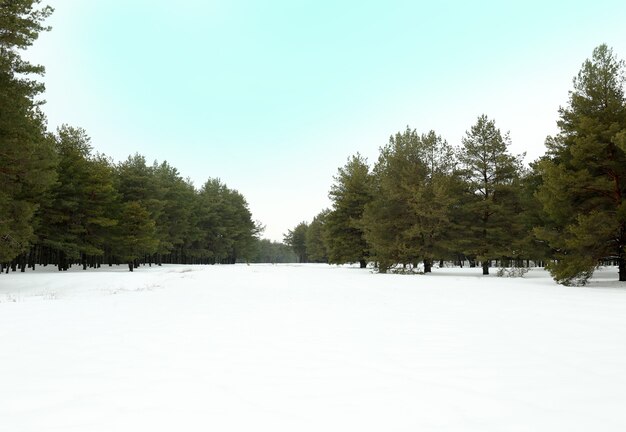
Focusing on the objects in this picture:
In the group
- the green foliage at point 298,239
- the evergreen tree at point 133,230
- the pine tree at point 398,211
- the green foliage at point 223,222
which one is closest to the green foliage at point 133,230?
the evergreen tree at point 133,230

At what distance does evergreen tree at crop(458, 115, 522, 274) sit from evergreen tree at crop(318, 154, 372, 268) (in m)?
14.4

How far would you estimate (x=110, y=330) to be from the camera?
7.47m

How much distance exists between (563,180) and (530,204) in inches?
661

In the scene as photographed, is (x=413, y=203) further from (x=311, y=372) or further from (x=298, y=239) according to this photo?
(x=298, y=239)

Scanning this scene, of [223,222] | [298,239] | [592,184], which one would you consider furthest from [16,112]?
[298,239]

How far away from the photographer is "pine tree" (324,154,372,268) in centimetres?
4472

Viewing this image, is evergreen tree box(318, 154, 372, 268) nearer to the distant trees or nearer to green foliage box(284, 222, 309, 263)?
the distant trees

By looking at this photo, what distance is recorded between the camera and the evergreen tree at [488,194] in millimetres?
30562

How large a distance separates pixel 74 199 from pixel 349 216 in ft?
90.2

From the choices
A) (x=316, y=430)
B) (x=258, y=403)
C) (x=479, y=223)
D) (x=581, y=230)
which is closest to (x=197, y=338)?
(x=258, y=403)

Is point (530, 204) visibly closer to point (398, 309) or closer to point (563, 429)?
point (398, 309)

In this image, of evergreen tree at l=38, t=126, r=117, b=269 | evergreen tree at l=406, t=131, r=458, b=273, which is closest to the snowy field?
evergreen tree at l=406, t=131, r=458, b=273

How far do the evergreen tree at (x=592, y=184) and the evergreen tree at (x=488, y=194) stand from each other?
8.66 m

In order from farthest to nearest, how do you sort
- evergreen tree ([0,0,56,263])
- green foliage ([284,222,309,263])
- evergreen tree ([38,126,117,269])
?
1. green foliage ([284,222,309,263])
2. evergreen tree ([38,126,117,269])
3. evergreen tree ([0,0,56,263])
